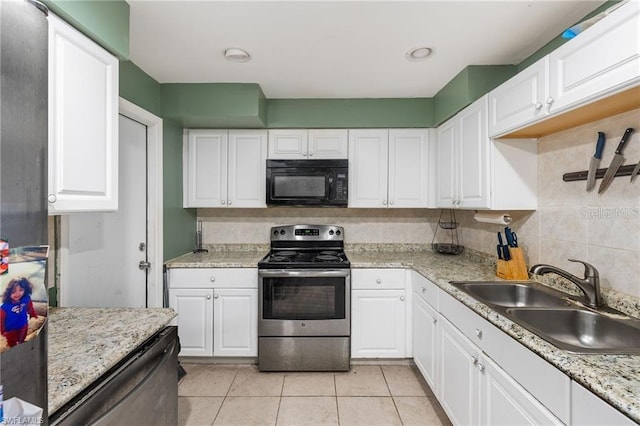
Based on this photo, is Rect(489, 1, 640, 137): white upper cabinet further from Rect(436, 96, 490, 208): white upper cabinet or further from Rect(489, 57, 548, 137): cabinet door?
Rect(436, 96, 490, 208): white upper cabinet

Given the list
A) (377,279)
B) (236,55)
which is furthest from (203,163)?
(377,279)

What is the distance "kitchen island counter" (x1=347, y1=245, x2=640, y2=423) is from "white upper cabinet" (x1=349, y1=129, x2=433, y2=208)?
591 millimetres

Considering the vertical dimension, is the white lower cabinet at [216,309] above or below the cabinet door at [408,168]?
below

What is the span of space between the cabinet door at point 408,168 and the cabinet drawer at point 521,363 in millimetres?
1312

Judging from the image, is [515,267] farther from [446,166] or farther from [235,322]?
[235,322]

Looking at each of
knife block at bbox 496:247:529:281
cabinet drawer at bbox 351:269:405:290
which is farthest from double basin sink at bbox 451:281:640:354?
cabinet drawer at bbox 351:269:405:290

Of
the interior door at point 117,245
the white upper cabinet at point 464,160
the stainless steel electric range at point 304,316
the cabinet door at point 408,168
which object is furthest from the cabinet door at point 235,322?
the white upper cabinet at point 464,160

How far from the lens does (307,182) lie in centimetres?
259

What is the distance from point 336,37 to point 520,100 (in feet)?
3.50

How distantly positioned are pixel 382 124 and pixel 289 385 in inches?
91.1

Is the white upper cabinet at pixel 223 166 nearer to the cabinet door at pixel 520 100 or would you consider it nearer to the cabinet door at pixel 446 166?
the cabinet door at pixel 446 166

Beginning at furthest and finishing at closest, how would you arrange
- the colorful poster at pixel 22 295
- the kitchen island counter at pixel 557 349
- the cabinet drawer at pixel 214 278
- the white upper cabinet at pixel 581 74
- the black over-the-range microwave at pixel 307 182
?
1. the black over-the-range microwave at pixel 307 182
2. the cabinet drawer at pixel 214 278
3. the white upper cabinet at pixel 581 74
4. the kitchen island counter at pixel 557 349
5. the colorful poster at pixel 22 295

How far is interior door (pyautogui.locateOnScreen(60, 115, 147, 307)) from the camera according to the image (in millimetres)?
1709

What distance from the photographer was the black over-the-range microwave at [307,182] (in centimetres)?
259
